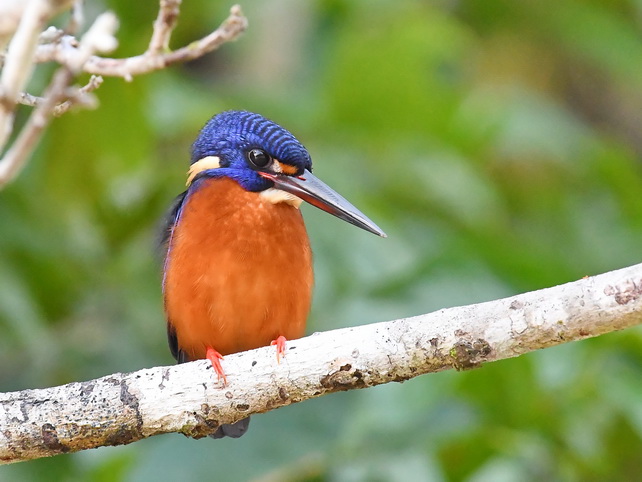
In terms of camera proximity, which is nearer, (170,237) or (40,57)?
(40,57)

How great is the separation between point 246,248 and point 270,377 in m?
1.00

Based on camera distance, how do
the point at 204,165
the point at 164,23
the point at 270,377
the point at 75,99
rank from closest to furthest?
the point at 75,99 → the point at 164,23 → the point at 270,377 → the point at 204,165

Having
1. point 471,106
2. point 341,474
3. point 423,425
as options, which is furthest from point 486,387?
point 471,106

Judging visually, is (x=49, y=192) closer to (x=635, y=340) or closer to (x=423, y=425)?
(x=423, y=425)

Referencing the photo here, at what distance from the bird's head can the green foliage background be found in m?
0.68

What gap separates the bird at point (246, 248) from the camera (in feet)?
12.3

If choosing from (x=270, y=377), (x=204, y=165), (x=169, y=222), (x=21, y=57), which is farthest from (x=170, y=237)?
(x=21, y=57)

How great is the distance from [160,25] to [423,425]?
2897 mm

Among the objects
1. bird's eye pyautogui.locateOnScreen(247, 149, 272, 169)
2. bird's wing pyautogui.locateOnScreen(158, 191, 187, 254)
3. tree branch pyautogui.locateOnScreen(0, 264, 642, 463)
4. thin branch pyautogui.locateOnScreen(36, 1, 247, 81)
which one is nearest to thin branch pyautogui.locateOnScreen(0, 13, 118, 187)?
thin branch pyautogui.locateOnScreen(36, 1, 247, 81)

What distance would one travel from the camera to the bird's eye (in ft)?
13.0

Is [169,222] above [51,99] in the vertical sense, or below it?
below

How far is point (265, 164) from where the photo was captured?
13.0ft

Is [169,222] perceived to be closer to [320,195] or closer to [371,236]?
[320,195]

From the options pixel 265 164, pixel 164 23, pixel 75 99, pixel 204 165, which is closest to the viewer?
pixel 75 99
